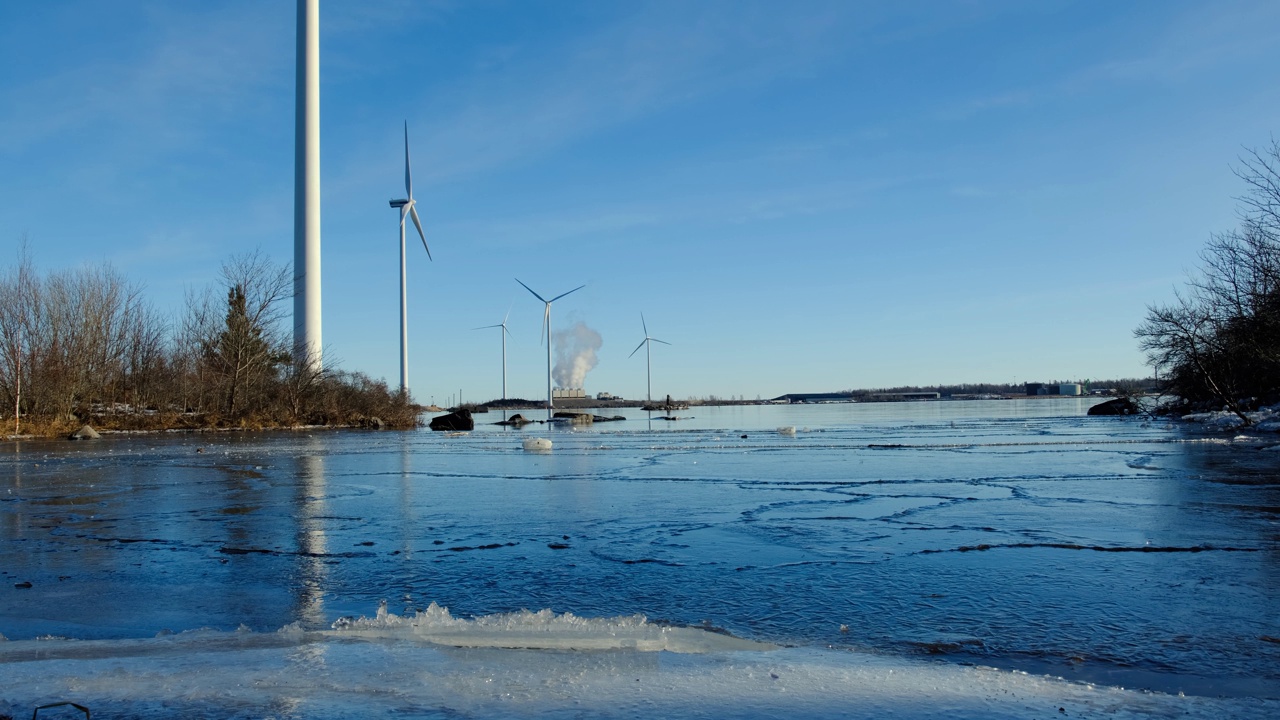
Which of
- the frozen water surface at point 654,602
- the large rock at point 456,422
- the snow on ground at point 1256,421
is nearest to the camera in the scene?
the frozen water surface at point 654,602

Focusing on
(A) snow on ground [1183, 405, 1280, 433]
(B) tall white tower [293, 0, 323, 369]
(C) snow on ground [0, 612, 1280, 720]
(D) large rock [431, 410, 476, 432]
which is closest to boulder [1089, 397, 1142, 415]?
(A) snow on ground [1183, 405, 1280, 433]

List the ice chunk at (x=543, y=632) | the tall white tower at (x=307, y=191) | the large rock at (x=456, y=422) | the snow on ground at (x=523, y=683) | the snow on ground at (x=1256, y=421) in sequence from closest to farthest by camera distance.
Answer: the snow on ground at (x=523, y=683) < the ice chunk at (x=543, y=632) < the snow on ground at (x=1256, y=421) < the large rock at (x=456, y=422) < the tall white tower at (x=307, y=191)

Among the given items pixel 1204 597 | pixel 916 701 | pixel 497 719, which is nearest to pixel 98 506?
pixel 497 719

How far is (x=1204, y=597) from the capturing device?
4305 mm

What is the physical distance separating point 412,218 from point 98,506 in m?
50.4

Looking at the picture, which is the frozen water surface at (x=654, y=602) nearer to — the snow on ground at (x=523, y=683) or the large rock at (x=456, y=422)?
the snow on ground at (x=523, y=683)

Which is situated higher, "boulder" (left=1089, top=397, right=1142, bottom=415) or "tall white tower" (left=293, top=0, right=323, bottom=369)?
"tall white tower" (left=293, top=0, right=323, bottom=369)

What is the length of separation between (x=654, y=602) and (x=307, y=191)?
157 feet

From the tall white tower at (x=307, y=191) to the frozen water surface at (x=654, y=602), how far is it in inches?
1533

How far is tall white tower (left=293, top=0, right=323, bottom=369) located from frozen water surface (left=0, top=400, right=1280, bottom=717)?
38.9 meters

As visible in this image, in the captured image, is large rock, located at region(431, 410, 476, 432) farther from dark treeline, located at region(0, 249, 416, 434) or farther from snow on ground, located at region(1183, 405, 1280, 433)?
snow on ground, located at region(1183, 405, 1280, 433)

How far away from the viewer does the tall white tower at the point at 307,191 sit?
154 feet

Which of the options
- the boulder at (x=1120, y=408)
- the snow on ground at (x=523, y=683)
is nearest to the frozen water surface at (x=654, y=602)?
the snow on ground at (x=523, y=683)

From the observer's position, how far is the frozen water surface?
2.89m
